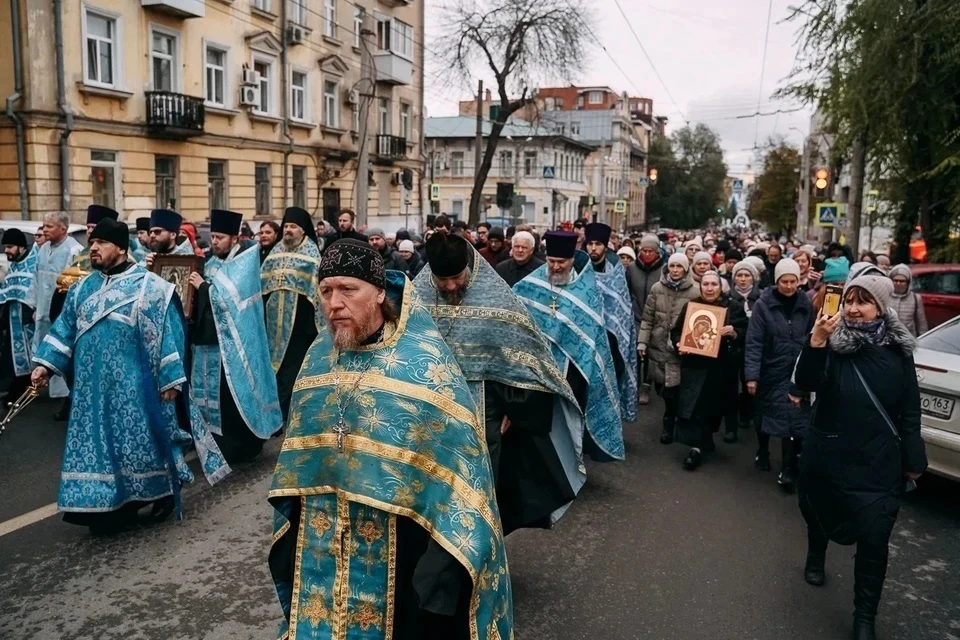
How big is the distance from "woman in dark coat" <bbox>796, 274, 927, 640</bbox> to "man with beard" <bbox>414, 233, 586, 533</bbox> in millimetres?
1407

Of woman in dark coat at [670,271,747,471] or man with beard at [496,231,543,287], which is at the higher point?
man with beard at [496,231,543,287]

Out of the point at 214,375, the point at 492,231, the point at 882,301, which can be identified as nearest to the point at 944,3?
the point at 492,231

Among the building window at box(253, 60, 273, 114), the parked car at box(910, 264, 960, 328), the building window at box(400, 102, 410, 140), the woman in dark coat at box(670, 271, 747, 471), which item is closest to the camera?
the woman in dark coat at box(670, 271, 747, 471)

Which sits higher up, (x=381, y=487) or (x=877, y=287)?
(x=877, y=287)

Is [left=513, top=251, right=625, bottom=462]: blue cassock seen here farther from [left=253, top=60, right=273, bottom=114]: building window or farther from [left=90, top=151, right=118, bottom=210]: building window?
[left=253, top=60, right=273, bottom=114]: building window

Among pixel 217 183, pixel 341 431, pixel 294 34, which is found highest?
pixel 294 34

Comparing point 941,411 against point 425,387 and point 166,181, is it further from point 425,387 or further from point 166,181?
point 166,181

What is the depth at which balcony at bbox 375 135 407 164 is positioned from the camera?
122ft

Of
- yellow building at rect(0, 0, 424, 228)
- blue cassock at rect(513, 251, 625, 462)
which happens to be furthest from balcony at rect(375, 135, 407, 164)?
blue cassock at rect(513, 251, 625, 462)

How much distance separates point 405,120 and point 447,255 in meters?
37.1

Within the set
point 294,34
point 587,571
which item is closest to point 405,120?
point 294,34

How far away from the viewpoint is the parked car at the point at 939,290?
13.2 metres

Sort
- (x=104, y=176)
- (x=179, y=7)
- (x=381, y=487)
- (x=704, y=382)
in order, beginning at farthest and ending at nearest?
(x=179, y=7), (x=104, y=176), (x=704, y=382), (x=381, y=487)

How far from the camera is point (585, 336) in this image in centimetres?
650
